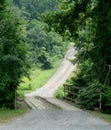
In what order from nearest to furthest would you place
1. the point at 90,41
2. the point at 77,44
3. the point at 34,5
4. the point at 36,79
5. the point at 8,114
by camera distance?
the point at 8,114, the point at 90,41, the point at 77,44, the point at 36,79, the point at 34,5

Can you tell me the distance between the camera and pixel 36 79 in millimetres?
51125

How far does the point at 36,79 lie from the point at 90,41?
85.4 feet

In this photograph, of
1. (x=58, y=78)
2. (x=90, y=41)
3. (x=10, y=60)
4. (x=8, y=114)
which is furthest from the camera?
(x=58, y=78)

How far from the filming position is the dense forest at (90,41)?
18.9m

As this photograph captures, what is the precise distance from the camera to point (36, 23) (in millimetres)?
68188

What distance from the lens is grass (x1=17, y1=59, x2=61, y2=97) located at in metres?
42.6

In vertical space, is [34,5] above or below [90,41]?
above

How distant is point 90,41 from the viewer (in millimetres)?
25828

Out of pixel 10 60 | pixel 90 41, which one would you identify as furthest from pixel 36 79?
pixel 10 60

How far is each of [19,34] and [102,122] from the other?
24.0 feet

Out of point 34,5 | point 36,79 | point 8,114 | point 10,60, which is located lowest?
point 36,79

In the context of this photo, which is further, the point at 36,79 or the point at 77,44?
the point at 36,79

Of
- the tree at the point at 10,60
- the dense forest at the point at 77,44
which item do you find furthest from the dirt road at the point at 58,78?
the tree at the point at 10,60

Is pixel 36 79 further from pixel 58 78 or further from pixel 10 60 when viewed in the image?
pixel 10 60
